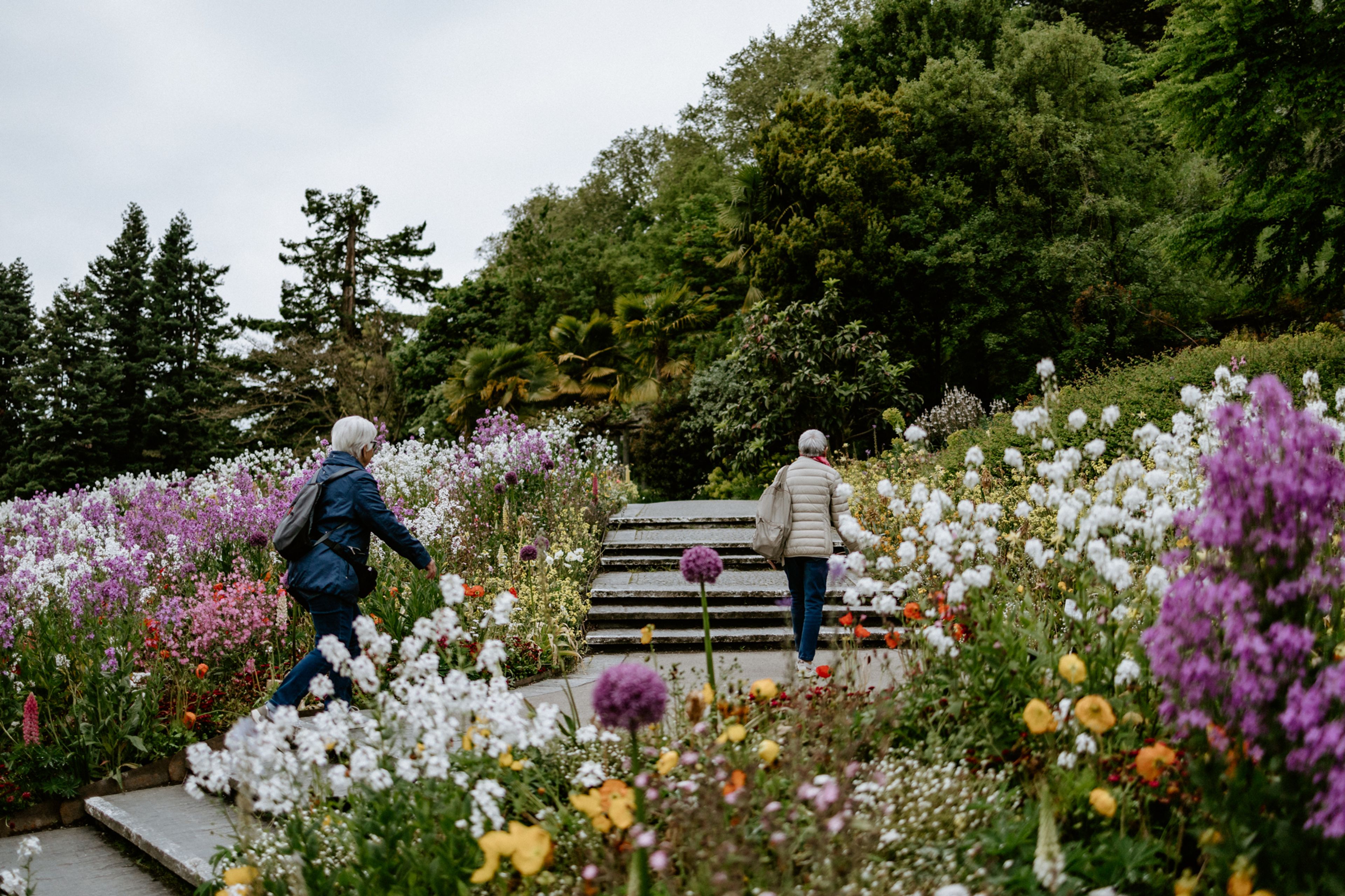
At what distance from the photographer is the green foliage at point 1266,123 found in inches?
389

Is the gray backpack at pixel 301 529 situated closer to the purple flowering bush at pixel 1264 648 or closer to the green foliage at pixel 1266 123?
the purple flowering bush at pixel 1264 648

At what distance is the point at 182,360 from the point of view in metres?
32.0

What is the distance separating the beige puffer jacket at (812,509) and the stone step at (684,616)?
6.61 ft

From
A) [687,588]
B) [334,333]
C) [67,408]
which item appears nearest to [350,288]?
[334,333]

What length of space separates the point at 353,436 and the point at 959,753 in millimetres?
3179

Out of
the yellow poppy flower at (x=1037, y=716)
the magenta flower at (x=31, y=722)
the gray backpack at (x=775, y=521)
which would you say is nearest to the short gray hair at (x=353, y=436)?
the magenta flower at (x=31, y=722)

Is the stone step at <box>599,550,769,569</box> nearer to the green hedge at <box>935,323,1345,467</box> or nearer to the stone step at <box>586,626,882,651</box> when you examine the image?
the stone step at <box>586,626,882,651</box>

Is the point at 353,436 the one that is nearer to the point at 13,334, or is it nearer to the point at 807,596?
the point at 807,596

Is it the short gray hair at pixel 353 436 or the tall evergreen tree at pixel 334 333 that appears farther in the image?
the tall evergreen tree at pixel 334 333

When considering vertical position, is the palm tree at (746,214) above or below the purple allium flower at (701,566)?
above

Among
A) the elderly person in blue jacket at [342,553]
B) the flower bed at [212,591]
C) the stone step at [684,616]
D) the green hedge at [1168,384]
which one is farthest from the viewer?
the green hedge at [1168,384]

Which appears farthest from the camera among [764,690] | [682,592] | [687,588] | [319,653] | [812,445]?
[687,588]

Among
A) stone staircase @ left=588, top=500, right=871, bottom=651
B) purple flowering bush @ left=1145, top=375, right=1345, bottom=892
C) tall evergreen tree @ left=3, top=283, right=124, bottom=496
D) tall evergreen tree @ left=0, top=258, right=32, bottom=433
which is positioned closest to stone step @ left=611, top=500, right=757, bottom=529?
stone staircase @ left=588, top=500, right=871, bottom=651

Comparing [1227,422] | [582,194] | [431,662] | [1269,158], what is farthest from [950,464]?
[582,194]
